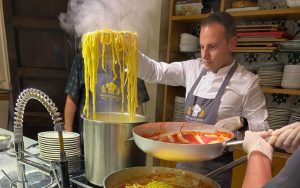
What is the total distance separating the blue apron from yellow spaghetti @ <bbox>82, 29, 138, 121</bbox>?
61 cm

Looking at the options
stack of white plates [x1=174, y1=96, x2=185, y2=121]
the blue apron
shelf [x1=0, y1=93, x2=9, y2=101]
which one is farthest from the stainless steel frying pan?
shelf [x1=0, y1=93, x2=9, y2=101]

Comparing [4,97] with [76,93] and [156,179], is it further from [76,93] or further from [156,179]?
[156,179]

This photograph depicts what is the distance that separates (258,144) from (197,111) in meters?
0.95

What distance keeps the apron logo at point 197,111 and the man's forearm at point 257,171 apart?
0.92 meters

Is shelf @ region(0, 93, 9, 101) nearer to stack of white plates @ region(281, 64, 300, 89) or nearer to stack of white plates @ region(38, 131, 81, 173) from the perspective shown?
stack of white plates @ region(38, 131, 81, 173)

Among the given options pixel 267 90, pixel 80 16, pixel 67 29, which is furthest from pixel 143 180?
pixel 67 29

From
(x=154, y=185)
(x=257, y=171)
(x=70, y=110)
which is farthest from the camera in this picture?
(x=70, y=110)

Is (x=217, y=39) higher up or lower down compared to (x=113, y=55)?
higher up

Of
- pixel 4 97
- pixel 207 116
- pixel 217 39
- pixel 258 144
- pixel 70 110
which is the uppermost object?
pixel 217 39

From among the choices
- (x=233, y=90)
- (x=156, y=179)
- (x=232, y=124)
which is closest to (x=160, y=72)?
(x=233, y=90)

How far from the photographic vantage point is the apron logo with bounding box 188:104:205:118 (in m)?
1.93

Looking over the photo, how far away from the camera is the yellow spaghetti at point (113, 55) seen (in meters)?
1.34

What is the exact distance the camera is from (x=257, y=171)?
0.94 meters

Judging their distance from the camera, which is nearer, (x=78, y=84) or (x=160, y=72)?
(x=160, y=72)
